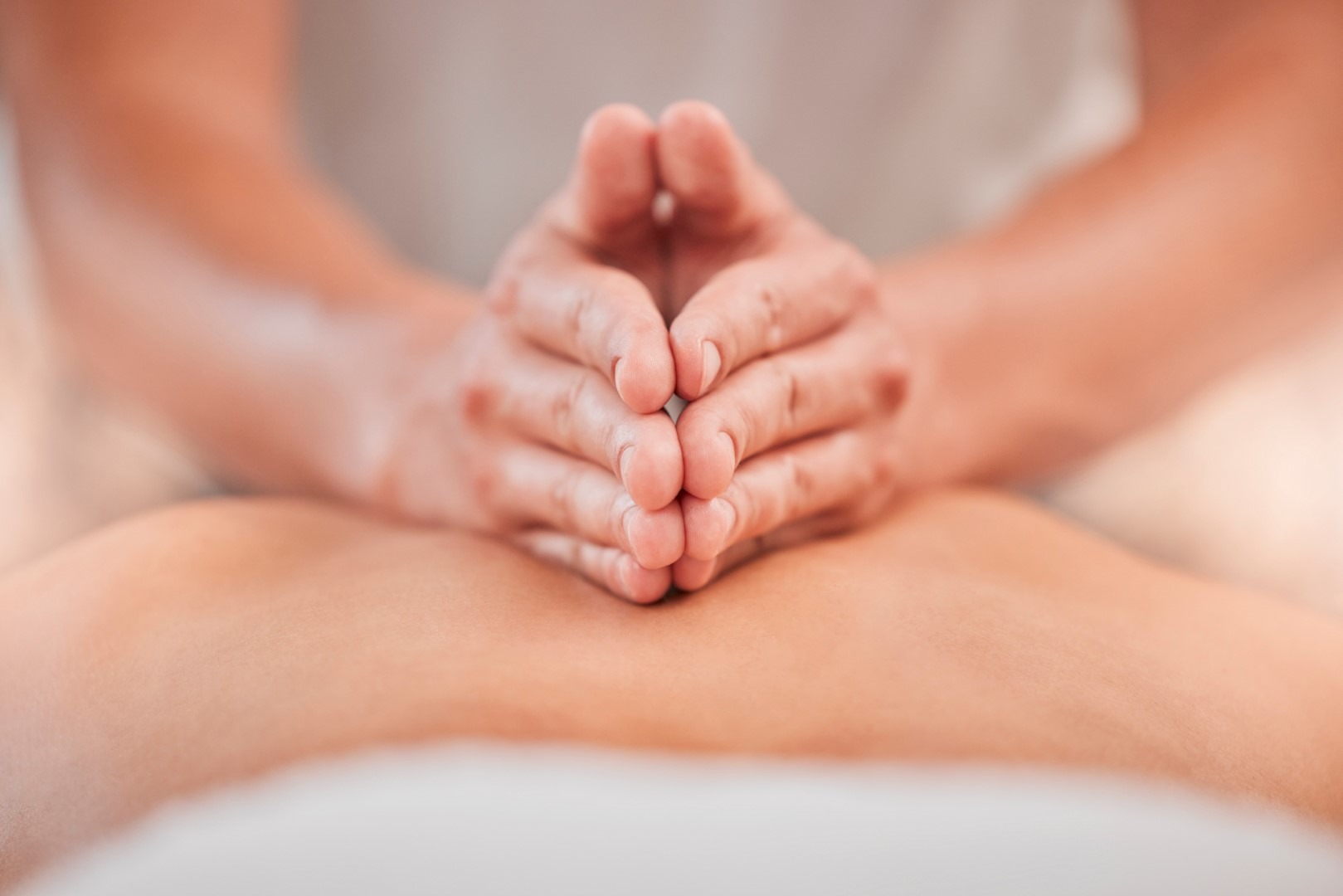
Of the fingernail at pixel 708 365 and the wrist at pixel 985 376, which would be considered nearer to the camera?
the fingernail at pixel 708 365

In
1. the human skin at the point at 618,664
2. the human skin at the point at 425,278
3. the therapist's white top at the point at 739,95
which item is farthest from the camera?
the therapist's white top at the point at 739,95

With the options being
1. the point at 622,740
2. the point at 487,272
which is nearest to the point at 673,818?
the point at 622,740

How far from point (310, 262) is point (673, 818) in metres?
0.53

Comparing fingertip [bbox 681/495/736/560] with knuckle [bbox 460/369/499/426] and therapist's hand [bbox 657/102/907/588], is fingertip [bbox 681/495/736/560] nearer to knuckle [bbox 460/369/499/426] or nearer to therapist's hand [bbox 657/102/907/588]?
therapist's hand [bbox 657/102/907/588]

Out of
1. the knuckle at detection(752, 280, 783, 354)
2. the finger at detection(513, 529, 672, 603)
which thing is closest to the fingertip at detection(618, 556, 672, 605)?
the finger at detection(513, 529, 672, 603)

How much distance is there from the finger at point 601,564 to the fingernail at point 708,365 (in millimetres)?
72

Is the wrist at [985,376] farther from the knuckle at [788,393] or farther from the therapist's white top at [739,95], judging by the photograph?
the therapist's white top at [739,95]

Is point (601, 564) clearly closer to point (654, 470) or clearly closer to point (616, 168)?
point (654, 470)

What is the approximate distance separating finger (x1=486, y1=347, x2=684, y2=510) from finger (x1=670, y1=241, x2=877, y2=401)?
29mm

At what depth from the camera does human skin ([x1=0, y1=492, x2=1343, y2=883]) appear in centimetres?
33

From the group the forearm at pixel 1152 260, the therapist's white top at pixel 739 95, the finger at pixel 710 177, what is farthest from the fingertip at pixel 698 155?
the therapist's white top at pixel 739 95

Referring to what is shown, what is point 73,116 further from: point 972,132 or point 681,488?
point 972,132

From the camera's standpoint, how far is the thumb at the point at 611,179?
1.58 ft

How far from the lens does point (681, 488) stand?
0.43 m
